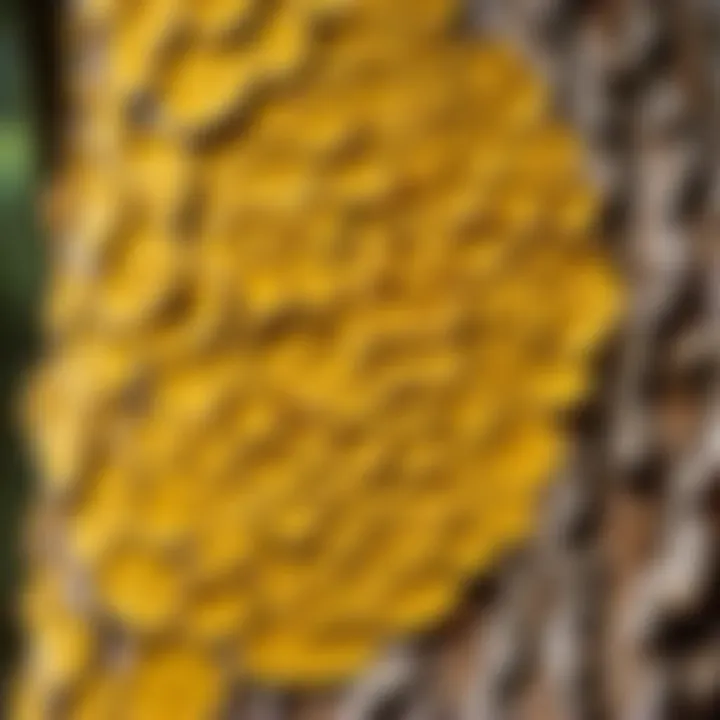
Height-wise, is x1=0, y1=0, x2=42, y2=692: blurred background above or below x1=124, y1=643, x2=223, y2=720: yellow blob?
above

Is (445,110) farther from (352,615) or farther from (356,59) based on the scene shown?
(352,615)

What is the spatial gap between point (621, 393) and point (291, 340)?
0.09 m

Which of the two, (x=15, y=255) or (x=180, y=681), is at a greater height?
(x=15, y=255)

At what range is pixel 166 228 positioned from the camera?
31 cm

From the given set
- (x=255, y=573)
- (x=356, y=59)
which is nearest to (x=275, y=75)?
(x=356, y=59)

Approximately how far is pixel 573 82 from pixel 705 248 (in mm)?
55

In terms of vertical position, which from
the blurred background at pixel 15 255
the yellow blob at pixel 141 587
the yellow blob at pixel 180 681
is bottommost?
the yellow blob at pixel 180 681

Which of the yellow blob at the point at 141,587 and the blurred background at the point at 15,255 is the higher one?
the blurred background at the point at 15,255

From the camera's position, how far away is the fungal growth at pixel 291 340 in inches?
12.1

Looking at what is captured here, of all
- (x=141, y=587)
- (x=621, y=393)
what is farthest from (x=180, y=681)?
(x=621, y=393)

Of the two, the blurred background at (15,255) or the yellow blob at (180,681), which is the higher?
the blurred background at (15,255)

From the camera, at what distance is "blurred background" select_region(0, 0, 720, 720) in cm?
30

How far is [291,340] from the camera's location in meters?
0.32

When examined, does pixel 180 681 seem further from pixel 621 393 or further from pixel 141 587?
pixel 621 393
